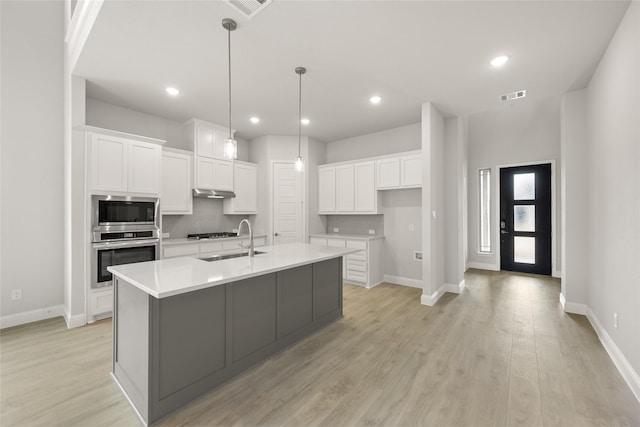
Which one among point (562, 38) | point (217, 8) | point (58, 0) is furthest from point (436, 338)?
point (58, 0)

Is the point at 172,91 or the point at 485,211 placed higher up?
the point at 172,91

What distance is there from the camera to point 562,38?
254 cm

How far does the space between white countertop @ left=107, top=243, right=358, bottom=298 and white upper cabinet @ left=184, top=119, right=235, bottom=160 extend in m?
2.87

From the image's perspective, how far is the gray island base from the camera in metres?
1.84

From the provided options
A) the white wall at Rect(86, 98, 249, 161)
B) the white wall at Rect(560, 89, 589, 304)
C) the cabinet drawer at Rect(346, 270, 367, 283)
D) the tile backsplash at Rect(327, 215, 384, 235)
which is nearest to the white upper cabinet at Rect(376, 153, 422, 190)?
the tile backsplash at Rect(327, 215, 384, 235)

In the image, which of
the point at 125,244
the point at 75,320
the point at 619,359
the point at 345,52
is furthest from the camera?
the point at 125,244

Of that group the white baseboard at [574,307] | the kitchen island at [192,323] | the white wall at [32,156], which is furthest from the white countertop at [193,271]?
the white baseboard at [574,307]

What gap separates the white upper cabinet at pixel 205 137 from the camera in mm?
4828

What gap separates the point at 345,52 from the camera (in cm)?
282

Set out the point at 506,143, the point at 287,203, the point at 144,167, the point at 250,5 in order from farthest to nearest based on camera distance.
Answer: the point at 506,143
the point at 287,203
the point at 144,167
the point at 250,5

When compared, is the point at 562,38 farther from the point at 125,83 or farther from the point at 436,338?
the point at 125,83

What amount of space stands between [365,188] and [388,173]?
0.54 m

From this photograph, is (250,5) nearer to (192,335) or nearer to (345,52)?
(345,52)

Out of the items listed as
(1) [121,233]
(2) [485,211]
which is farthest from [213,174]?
(2) [485,211]
